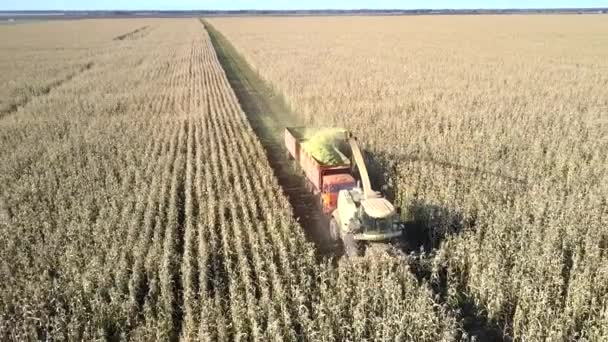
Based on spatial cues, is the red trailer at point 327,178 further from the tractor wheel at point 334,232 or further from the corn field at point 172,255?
the corn field at point 172,255

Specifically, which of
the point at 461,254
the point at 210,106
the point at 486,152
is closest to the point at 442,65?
the point at 210,106

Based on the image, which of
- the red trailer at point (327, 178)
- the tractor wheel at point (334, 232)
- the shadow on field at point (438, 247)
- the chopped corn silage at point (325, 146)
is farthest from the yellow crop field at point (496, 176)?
the tractor wheel at point (334, 232)

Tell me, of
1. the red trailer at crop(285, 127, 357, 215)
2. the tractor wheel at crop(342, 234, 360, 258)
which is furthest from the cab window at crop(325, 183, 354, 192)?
the tractor wheel at crop(342, 234, 360, 258)

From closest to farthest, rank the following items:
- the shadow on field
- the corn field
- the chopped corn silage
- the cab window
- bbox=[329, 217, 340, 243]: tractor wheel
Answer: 1. the corn field
2. the shadow on field
3. bbox=[329, 217, 340, 243]: tractor wheel
4. the cab window
5. the chopped corn silage

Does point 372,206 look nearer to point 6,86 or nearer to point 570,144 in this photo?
point 570,144

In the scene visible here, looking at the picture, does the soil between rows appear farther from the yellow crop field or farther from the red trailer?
the yellow crop field
